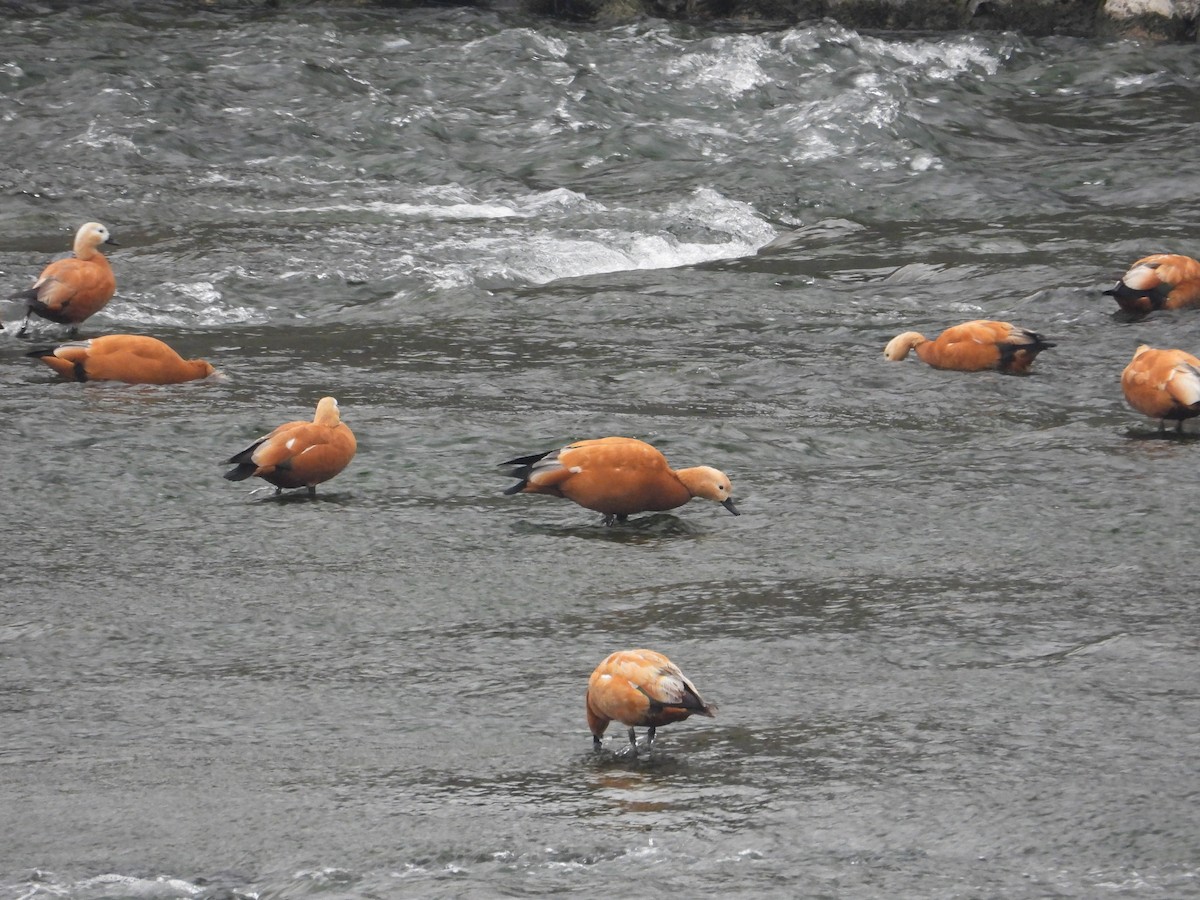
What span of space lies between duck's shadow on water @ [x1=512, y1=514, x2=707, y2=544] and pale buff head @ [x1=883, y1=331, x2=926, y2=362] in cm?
314

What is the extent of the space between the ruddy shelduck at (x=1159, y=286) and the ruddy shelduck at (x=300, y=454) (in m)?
5.40

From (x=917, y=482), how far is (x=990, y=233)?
6776mm

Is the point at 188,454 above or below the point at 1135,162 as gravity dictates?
below

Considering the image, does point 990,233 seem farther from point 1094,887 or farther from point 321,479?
point 1094,887

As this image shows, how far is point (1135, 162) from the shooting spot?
1616 centimetres

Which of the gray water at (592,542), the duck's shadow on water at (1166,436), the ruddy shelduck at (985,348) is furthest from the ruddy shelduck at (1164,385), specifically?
the ruddy shelduck at (985,348)

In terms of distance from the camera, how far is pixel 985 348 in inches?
376

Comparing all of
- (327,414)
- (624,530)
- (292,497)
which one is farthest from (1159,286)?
(292,497)

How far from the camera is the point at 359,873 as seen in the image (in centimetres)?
409

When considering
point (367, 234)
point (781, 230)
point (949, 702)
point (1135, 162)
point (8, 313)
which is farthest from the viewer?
point (1135, 162)

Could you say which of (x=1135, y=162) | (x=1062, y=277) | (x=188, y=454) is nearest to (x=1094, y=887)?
(x=188, y=454)

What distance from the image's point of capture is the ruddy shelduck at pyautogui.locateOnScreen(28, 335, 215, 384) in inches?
359

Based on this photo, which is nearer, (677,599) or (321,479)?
(677,599)

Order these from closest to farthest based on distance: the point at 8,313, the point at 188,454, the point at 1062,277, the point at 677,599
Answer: the point at 677,599
the point at 188,454
the point at 8,313
the point at 1062,277
